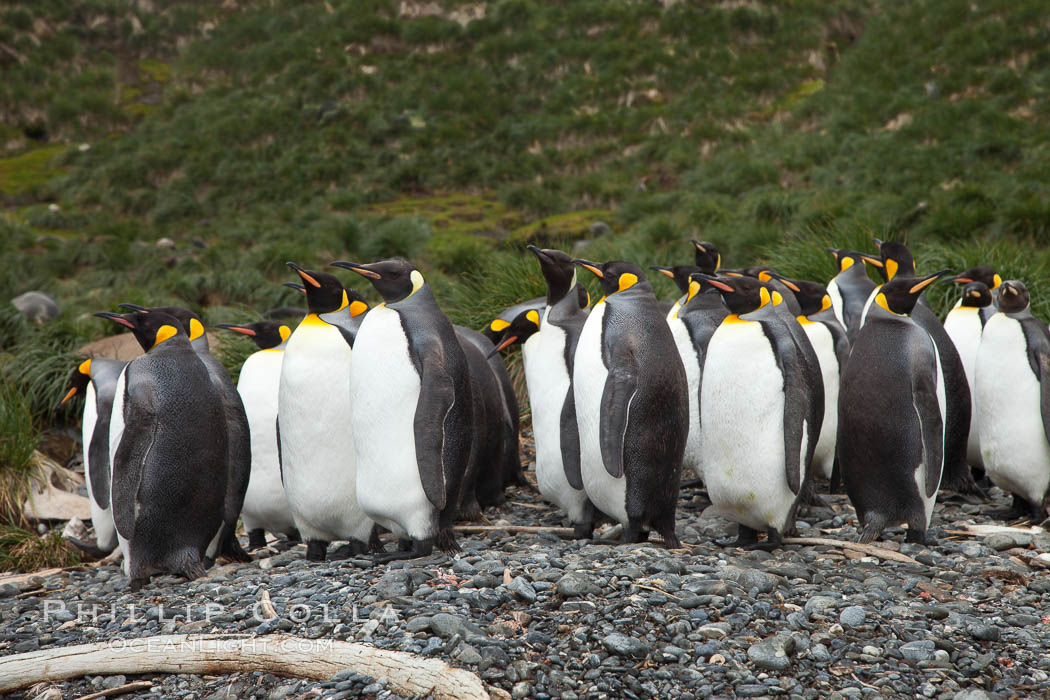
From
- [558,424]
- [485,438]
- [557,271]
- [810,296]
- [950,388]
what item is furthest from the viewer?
[810,296]

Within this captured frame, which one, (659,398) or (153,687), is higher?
(659,398)

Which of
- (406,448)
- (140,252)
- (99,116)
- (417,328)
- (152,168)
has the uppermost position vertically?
(99,116)

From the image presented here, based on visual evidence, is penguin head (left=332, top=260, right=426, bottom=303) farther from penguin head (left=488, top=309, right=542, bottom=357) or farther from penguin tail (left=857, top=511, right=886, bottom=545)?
penguin tail (left=857, top=511, right=886, bottom=545)

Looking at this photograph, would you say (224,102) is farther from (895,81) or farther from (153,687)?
(153,687)

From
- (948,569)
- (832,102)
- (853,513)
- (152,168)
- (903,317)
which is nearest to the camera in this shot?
(948,569)

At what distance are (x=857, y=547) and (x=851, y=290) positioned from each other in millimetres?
2932

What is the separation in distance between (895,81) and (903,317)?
47.5 ft

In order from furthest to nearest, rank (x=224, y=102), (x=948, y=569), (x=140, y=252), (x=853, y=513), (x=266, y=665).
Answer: (x=224, y=102), (x=140, y=252), (x=853, y=513), (x=948, y=569), (x=266, y=665)

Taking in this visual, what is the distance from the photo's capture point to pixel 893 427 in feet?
15.0

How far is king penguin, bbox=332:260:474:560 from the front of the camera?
4.25 m

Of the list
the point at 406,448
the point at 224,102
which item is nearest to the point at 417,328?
the point at 406,448

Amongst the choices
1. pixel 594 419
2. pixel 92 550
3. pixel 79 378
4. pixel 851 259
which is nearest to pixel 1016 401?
pixel 851 259

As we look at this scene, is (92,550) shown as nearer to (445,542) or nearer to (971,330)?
(445,542)

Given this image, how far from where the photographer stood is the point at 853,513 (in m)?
5.55
